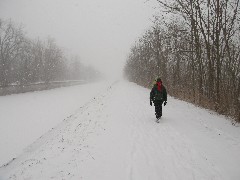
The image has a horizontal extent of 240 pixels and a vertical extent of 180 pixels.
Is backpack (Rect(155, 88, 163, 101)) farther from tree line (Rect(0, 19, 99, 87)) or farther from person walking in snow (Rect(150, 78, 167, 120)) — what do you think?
tree line (Rect(0, 19, 99, 87))

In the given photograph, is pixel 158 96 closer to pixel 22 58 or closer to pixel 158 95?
pixel 158 95

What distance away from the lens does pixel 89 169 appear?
5637 mm

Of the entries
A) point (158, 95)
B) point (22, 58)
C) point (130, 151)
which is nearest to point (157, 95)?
point (158, 95)

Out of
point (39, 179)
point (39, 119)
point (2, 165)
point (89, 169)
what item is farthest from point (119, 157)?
point (39, 119)

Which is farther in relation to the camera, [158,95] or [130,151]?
[158,95]

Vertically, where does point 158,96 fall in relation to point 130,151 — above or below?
above

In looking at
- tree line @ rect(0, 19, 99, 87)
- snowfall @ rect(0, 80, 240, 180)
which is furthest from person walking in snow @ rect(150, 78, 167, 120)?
Result: tree line @ rect(0, 19, 99, 87)

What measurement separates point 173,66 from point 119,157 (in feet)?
68.7

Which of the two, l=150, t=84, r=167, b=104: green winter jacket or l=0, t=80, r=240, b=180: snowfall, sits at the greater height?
l=150, t=84, r=167, b=104: green winter jacket

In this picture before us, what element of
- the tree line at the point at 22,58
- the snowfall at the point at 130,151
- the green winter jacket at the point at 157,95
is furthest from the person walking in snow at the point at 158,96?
the tree line at the point at 22,58

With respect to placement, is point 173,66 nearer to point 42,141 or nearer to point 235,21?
point 235,21

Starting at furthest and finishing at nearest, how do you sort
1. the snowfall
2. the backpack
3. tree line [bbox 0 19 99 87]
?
tree line [bbox 0 19 99 87] → the backpack → the snowfall

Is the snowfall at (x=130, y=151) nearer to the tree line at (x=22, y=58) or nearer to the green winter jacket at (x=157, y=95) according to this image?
the green winter jacket at (x=157, y=95)

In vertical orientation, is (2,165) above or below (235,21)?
below
